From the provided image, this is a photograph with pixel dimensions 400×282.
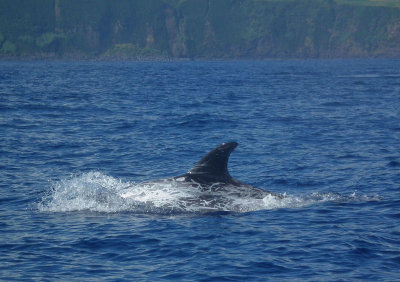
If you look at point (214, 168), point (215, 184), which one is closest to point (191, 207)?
point (215, 184)

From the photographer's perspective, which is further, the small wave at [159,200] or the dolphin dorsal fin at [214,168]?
the dolphin dorsal fin at [214,168]

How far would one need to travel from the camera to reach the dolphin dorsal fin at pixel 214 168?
17.7m

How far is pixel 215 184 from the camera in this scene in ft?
59.4

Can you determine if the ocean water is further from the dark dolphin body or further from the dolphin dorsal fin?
the dolphin dorsal fin

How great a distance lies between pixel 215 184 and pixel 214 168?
1.58 ft

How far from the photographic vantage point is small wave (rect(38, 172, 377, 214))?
1747cm

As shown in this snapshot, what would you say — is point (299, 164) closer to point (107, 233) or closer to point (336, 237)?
point (336, 237)

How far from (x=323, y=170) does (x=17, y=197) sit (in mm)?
11169

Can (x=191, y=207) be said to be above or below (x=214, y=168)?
below

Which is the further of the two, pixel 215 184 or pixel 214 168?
pixel 215 184

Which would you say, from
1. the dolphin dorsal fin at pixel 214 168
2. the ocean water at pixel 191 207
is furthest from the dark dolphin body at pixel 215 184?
the ocean water at pixel 191 207

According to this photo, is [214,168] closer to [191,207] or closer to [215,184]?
[215,184]

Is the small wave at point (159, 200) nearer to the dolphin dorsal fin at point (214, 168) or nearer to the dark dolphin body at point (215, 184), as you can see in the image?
the dark dolphin body at point (215, 184)

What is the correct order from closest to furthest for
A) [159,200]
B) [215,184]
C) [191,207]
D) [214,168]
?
[191,207]
[159,200]
[214,168]
[215,184]
